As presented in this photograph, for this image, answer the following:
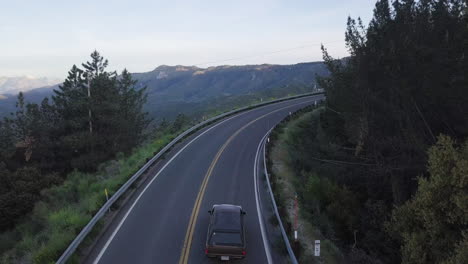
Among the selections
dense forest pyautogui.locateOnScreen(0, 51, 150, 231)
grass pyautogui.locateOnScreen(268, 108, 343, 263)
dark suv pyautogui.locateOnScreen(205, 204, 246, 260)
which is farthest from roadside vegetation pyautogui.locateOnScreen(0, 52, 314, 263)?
grass pyautogui.locateOnScreen(268, 108, 343, 263)

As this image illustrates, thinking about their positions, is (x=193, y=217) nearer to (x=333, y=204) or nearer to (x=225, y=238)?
(x=225, y=238)

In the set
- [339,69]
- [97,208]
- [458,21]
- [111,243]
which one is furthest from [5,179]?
Answer: [458,21]

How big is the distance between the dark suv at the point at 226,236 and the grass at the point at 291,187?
2119 mm

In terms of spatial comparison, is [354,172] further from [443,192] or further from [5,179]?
[5,179]

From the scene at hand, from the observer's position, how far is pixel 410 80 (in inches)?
799

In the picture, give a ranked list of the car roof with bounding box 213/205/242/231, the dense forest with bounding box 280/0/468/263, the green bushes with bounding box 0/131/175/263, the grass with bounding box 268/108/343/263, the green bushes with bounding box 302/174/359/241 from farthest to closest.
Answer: the green bushes with bounding box 302/174/359/241, the dense forest with bounding box 280/0/468/263, the grass with bounding box 268/108/343/263, the car roof with bounding box 213/205/242/231, the green bushes with bounding box 0/131/175/263

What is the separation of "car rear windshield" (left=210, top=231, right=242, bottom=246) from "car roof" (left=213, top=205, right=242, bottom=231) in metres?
0.25

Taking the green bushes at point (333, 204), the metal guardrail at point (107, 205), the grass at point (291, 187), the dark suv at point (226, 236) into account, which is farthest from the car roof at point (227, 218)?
the green bushes at point (333, 204)

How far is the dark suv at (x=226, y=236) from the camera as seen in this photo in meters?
11.8

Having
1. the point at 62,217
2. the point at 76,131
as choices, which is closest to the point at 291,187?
the point at 62,217

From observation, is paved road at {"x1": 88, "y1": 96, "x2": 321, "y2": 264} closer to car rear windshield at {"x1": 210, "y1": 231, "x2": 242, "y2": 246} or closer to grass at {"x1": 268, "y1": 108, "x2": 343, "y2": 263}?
car rear windshield at {"x1": 210, "y1": 231, "x2": 242, "y2": 246}

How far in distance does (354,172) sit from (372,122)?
564cm

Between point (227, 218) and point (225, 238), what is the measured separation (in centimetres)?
118

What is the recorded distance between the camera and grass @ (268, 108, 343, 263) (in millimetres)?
13635
